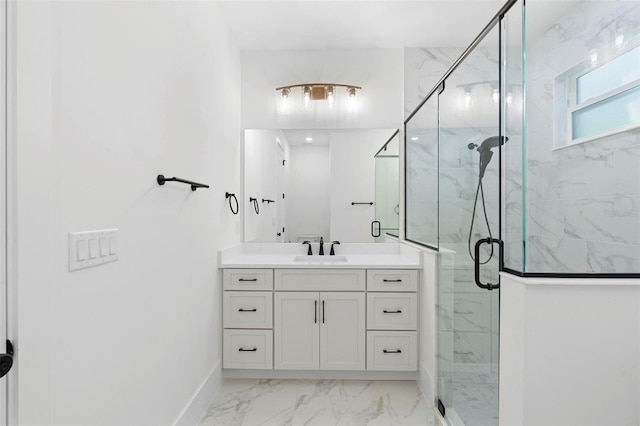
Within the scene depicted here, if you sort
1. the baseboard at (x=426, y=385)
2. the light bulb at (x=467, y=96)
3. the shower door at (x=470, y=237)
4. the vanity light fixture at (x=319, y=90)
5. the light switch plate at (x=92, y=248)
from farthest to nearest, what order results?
the vanity light fixture at (x=319, y=90)
the baseboard at (x=426, y=385)
the light bulb at (x=467, y=96)
the shower door at (x=470, y=237)
the light switch plate at (x=92, y=248)

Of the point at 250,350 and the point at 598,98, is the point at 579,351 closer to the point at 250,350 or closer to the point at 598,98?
the point at 598,98

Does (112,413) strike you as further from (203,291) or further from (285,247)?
(285,247)

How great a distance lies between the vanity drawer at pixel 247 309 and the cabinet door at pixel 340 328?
0.38 m

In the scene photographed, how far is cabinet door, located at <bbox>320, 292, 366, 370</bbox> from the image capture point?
2633 millimetres

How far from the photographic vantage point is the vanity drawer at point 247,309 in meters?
2.65

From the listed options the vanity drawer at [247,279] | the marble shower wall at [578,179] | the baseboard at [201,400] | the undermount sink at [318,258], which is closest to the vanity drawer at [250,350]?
the baseboard at [201,400]

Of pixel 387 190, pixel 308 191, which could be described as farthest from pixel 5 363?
pixel 387 190

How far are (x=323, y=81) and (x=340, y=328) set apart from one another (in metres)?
1.97

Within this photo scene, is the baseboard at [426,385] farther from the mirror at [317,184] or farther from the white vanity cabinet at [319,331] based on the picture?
the mirror at [317,184]

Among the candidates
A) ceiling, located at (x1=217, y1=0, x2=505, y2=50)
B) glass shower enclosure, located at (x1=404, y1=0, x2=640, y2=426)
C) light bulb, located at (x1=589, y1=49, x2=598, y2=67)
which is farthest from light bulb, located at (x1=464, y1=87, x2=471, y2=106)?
ceiling, located at (x1=217, y1=0, x2=505, y2=50)

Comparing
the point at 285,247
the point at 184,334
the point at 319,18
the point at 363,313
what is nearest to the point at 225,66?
the point at 319,18

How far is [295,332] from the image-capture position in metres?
2.64

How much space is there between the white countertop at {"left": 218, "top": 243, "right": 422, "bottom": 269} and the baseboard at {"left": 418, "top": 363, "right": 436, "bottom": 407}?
69 cm

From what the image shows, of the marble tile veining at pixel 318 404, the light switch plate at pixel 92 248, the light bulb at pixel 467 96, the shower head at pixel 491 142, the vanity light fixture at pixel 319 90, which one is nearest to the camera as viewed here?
the light switch plate at pixel 92 248
